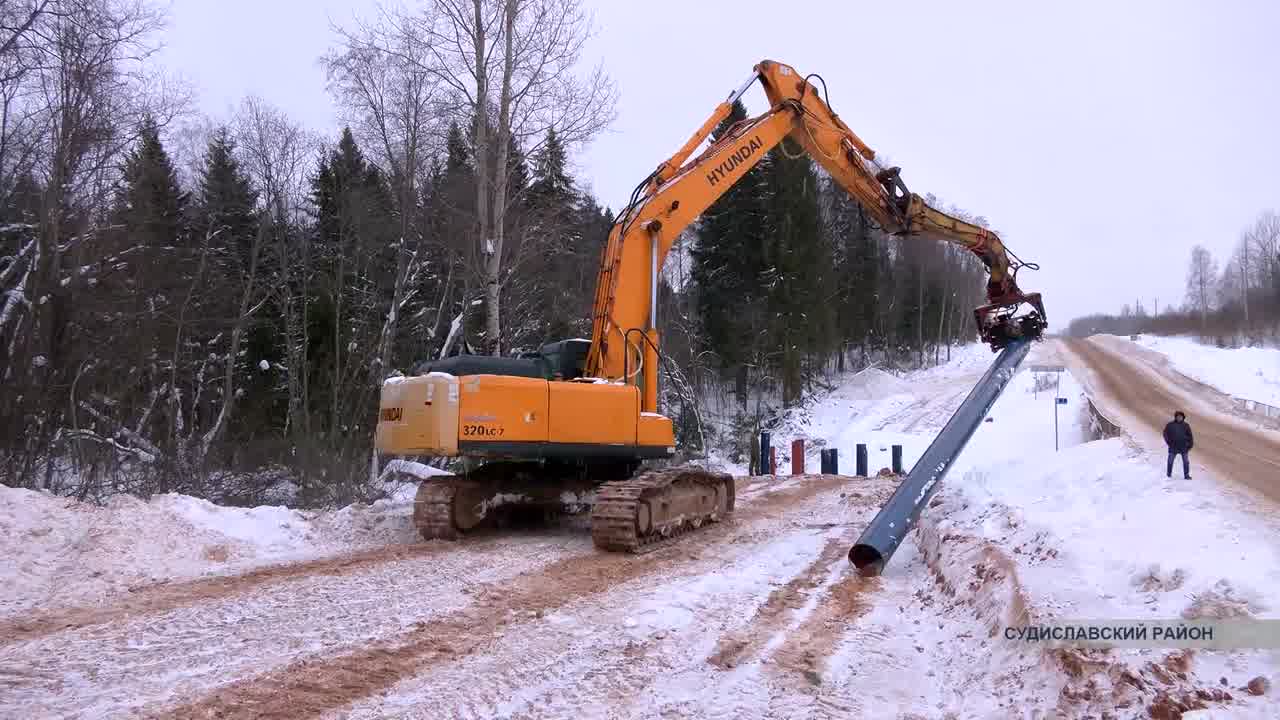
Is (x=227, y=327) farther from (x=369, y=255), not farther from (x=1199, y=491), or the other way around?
(x=1199, y=491)

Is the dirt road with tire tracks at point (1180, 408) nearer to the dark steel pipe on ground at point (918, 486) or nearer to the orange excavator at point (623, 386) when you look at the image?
the dark steel pipe on ground at point (918, 486)

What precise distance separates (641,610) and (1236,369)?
41.0 m

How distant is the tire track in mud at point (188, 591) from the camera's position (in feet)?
20.3

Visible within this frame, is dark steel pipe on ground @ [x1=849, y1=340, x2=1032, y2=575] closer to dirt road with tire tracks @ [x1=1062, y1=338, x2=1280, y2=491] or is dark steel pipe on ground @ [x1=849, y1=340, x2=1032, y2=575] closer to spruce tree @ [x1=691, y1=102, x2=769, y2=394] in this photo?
dirt road with tire tracks @ [x1=1062, y1=338, x2=1280, y2=491]

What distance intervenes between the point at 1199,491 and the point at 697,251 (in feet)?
93.3

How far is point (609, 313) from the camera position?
10.4 meters

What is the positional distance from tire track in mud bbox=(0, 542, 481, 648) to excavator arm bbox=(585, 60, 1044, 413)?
3.26 meters

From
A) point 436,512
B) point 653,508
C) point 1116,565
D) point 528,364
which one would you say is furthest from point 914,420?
point 1116,565

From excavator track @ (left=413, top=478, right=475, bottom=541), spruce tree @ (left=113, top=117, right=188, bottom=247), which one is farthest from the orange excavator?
spruce tree @ (left=113, top=117, right=188, bottom=247)

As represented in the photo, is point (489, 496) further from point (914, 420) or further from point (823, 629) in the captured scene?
point (914, 420)

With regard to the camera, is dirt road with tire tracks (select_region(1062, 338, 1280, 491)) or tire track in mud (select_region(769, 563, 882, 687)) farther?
dirt road with tire tracks (select_region(1062, 338, 1280, 491))

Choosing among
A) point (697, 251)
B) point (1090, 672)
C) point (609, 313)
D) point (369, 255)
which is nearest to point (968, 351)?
point (697, 251)

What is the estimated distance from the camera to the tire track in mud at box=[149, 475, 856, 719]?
15.3 ft

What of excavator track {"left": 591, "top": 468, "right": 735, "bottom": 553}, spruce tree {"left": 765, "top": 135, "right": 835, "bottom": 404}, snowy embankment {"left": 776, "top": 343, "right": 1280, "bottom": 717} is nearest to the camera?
snowy embankment {"left": 776, "top": 343, "right": 1280, "bottom": 717}
